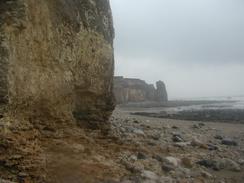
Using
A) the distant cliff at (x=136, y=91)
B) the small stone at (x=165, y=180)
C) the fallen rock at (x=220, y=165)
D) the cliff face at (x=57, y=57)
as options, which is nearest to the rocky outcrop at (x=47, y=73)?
the cliff face at (x=57, y=57)

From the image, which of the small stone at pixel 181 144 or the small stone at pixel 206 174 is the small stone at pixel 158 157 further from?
the small stone at pixel 181 144

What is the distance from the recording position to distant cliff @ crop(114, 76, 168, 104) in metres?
100

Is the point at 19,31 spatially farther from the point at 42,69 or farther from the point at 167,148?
the point at 167,148

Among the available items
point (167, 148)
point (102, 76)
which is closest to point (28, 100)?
point (102, 76)

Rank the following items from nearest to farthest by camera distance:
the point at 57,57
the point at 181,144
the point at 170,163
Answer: the point at 57,57
the point at 170,163
the point at 181,144

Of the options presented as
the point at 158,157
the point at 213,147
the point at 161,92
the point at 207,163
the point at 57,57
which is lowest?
the point at 207,163

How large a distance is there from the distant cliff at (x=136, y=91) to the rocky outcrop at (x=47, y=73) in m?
85.0

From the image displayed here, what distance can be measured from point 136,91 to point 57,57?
10228 cm

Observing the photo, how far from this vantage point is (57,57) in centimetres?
912

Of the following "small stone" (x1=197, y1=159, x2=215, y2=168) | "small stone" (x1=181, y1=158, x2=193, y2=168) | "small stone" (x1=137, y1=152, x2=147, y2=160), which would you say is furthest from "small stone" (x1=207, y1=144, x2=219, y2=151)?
"small stone" (x1=137, y1=152, x2=147, y2=160)

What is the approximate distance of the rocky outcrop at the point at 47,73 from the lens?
7.52 m

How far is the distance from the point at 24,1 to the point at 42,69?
4.91 ft

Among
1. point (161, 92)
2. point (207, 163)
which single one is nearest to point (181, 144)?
point (207, 163)

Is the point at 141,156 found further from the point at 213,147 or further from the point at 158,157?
the point at 213,147
